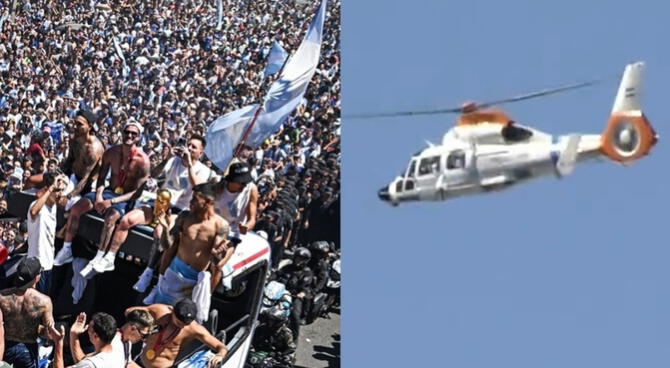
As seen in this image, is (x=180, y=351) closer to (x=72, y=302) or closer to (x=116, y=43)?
(x=72, y=302)

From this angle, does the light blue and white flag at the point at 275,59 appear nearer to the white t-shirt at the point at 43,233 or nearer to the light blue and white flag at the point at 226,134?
the light blue and white flag at the point at 226,134

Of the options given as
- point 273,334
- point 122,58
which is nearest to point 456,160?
point 273,334

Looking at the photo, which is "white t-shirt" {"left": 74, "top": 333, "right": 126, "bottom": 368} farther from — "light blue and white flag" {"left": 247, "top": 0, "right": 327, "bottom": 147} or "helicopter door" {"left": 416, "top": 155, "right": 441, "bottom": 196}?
"helicopter door" {"left": 416, "top": 155, "right": 441, "bottom": 196}

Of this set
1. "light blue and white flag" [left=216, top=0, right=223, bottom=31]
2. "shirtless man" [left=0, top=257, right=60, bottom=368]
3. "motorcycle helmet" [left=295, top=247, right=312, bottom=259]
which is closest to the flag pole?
"light blue and white flag" [left=216, top=0, right=223, bottom=31]

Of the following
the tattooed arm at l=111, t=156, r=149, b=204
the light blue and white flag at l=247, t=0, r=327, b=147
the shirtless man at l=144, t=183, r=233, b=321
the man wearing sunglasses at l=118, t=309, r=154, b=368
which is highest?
the light blue and white flag at l=247, t=0, r=327, b=147

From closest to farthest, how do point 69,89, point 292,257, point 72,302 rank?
point 72,302
point 292,257
point 69,89

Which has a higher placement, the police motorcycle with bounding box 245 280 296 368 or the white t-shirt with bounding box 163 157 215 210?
the white t-shirt with bounding box 163 157 215 210

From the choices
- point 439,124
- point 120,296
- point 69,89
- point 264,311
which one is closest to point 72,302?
point 120,296
